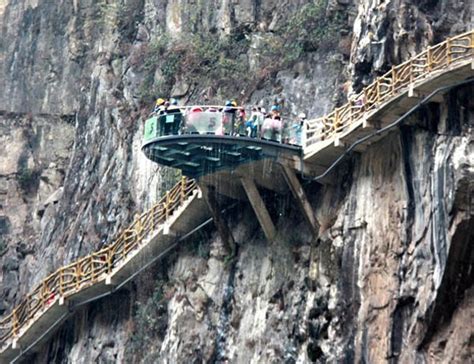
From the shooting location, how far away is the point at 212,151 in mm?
30688

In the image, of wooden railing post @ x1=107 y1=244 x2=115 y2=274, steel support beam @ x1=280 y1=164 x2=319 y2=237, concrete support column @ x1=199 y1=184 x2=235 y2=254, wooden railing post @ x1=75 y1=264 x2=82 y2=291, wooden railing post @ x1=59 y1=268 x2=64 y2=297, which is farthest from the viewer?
wooden railing post @ x1=59 y1=268 x2=64 y2=297

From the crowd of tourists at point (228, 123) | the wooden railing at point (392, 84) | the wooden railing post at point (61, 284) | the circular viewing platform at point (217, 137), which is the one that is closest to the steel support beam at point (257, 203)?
the circular viewing platform at point (217, 137)

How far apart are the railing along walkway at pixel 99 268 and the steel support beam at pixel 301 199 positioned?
8.60 feet

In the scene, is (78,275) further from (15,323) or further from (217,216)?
(217,216)

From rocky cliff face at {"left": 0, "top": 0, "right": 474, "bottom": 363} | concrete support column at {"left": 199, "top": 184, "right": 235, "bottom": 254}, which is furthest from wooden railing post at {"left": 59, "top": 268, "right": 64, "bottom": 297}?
concrete support column at {"left": 199, "top": 184, "right": 235, "bottom": 254}

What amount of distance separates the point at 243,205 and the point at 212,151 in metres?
2.87

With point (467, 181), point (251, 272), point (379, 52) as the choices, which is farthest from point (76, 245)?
point (467, 181)

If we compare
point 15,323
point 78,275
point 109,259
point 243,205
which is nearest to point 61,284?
point 78,275

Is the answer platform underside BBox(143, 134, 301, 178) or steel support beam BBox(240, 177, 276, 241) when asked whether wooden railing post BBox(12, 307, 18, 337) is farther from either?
steel support beam BBox(240, 177, 276, 241)

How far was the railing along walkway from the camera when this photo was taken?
33.7 metres

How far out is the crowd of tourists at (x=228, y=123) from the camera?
30.3 metres

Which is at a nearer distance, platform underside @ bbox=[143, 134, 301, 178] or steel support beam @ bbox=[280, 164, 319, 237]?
platform underside @ bbox=[143, 134, 301, 178]

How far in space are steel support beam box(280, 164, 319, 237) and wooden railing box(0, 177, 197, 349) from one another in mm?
2935

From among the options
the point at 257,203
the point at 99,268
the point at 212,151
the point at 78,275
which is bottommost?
the point at 78,275
